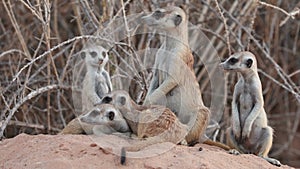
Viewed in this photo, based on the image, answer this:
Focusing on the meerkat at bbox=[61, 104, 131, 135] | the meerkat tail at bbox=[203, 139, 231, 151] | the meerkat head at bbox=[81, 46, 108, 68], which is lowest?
the meerkat tail at bbox=[203, 139, 231, 151]

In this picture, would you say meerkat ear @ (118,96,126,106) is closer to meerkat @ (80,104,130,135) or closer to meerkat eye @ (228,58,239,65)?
meerkat @ (80,104,130,135)

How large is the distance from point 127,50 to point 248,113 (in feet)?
6.48

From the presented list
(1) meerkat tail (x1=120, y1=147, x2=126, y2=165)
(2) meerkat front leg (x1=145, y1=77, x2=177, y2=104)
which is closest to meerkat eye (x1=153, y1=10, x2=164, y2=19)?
(2) meerkat front leg (x1=145, y1=77, x2=177, y2=104)

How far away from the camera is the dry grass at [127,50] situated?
20.3ft

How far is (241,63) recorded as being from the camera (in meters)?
5.29

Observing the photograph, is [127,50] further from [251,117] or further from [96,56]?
[251,117]

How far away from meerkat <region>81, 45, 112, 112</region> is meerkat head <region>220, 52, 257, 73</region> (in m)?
1.10

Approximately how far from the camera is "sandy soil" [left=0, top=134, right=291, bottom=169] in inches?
162

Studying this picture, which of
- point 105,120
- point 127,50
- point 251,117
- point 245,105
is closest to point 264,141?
point 251,117

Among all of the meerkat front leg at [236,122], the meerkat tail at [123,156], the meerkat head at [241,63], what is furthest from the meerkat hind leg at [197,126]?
the meerkat tail at [123,156]

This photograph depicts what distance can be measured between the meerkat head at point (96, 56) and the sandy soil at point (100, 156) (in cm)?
137

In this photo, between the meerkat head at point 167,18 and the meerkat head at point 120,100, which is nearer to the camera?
the meerkat head at point 120,100

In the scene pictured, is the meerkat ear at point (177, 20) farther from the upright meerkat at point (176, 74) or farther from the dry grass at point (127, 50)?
the dry grass at point (127, 50)

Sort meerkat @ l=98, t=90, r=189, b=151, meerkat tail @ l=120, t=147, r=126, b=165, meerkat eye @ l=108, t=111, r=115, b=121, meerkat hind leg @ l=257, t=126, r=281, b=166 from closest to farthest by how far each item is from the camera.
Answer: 1. meerkat tail @ l=120, t=147, r=126, b=165
2. meerkat @ l=98, t=90, r=189, b=151
3. meerkat eye @ l=108, t=111, r=115, b=121
4. meerkat hind leg @ l=257, t=126, r=281, b=166
